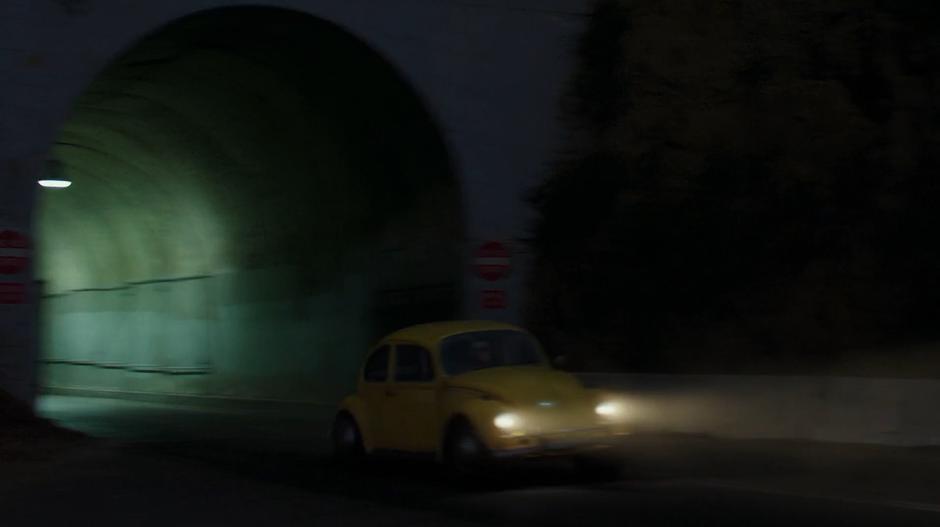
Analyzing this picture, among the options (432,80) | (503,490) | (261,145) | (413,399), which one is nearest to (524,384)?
(503,490)

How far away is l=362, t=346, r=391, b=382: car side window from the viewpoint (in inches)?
592

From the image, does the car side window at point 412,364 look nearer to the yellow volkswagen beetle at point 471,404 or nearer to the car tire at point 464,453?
the yellow volkswagen beetle at point 471,404

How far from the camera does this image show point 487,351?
46.9 ft

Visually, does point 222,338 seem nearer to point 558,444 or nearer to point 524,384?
point 524,384

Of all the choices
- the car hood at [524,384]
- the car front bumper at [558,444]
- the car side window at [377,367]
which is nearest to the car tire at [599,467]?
the car front bumper at [558,444]

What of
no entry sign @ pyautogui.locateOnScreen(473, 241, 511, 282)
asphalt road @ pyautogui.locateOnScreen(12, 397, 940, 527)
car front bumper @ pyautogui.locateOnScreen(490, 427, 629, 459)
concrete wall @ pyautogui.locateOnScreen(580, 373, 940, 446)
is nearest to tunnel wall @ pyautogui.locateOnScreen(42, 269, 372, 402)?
no entry sign @ pyautogui.locateOnScreen(473, 241, 511, 282)

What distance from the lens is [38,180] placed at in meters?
19.4

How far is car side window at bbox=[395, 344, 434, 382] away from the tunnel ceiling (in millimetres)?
8663

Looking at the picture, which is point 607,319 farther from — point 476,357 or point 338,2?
point 476,357

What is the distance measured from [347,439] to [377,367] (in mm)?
1011

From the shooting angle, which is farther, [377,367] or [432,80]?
[432,80]

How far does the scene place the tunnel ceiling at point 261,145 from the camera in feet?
74.9

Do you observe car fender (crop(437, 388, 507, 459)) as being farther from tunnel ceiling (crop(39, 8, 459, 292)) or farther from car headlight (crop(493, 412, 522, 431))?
tunnel ceiling (crop(39, 8, 459, 292))

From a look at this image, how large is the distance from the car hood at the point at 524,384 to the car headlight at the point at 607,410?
0.18 metres
